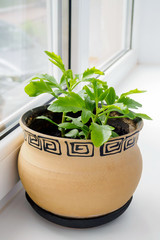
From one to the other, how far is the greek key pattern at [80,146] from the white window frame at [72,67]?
109 millimetres

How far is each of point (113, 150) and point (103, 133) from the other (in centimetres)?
6

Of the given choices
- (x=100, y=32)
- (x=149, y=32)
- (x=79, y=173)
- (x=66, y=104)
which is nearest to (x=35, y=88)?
(x=66, y=104)

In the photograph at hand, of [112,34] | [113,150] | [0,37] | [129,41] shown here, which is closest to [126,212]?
[113,150]

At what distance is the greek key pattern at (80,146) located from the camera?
57 centimetres

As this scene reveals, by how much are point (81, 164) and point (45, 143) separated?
0.08 metres

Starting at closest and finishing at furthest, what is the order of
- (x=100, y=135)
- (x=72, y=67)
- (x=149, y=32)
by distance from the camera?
(x=100, y=135) → (x=72, y=67) → (x=149, y=32)

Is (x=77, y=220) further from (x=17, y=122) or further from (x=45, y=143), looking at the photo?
(x=17, y=122)

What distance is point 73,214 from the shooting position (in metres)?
0.62

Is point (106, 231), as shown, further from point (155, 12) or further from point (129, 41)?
point (155, 12)

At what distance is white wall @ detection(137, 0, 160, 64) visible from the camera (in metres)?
2.00

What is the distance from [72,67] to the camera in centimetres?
112

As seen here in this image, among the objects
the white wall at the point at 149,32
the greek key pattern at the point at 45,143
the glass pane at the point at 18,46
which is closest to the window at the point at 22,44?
the glass pane at the point at 18,46

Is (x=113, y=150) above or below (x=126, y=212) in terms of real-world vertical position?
above

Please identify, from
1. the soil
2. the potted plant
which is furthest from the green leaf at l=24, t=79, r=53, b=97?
the soil
